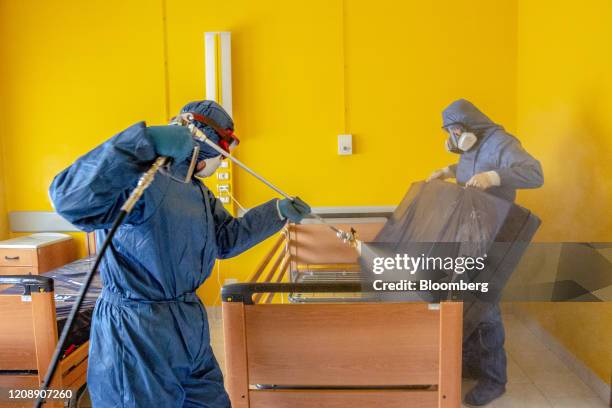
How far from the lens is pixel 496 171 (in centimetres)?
183

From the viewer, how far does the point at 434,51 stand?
2398mm

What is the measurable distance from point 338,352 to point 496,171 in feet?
3.33

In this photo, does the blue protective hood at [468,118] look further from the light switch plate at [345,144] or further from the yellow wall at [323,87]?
the light switch plate at [345,144]

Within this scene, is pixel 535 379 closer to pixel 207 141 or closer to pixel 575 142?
pixel 575 142

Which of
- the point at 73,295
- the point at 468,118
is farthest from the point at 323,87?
the point at 73,295

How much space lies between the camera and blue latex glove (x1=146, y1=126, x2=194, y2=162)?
1.00 metres

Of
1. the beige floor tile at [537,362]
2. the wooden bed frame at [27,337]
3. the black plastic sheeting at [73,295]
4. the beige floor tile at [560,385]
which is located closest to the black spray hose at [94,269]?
the wooden bed frame at [27,337]

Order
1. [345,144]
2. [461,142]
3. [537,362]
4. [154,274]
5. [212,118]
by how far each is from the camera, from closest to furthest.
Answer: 1. [154,274]
2. [212,118]
3. [537,362]
4. [461,142]
5. [345,144]

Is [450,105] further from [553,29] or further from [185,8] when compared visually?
[185,8]

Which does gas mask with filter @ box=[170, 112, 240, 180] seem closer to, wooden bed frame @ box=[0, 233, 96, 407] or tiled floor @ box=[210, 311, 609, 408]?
wooden bed frame @ box=[0, 233, 96, 407]

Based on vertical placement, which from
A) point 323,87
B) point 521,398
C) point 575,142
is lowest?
point 521,398

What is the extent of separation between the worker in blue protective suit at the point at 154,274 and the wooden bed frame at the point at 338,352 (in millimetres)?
103

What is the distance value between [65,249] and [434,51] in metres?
2.71

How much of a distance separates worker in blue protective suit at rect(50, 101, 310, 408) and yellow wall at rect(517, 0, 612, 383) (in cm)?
129
